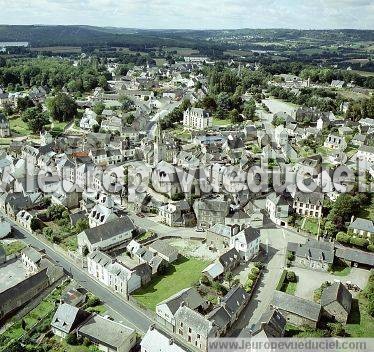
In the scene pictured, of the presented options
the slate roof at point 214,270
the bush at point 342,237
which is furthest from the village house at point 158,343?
the bush at point 342,237

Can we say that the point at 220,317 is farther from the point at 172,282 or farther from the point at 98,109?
the point at 98,109

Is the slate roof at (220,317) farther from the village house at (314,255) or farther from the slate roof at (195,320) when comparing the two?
the village house at (314,255)

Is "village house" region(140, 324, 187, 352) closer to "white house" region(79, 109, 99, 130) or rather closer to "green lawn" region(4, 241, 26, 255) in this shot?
"green lawn" region(4, 241, 26, 255)

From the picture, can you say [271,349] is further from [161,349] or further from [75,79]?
[75,79]

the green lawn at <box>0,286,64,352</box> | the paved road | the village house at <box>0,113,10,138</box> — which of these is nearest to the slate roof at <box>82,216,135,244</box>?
the paved road

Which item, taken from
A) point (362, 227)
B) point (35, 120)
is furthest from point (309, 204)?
point (35, 120)

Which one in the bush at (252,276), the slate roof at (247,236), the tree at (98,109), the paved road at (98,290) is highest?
the tree at (98,109)
